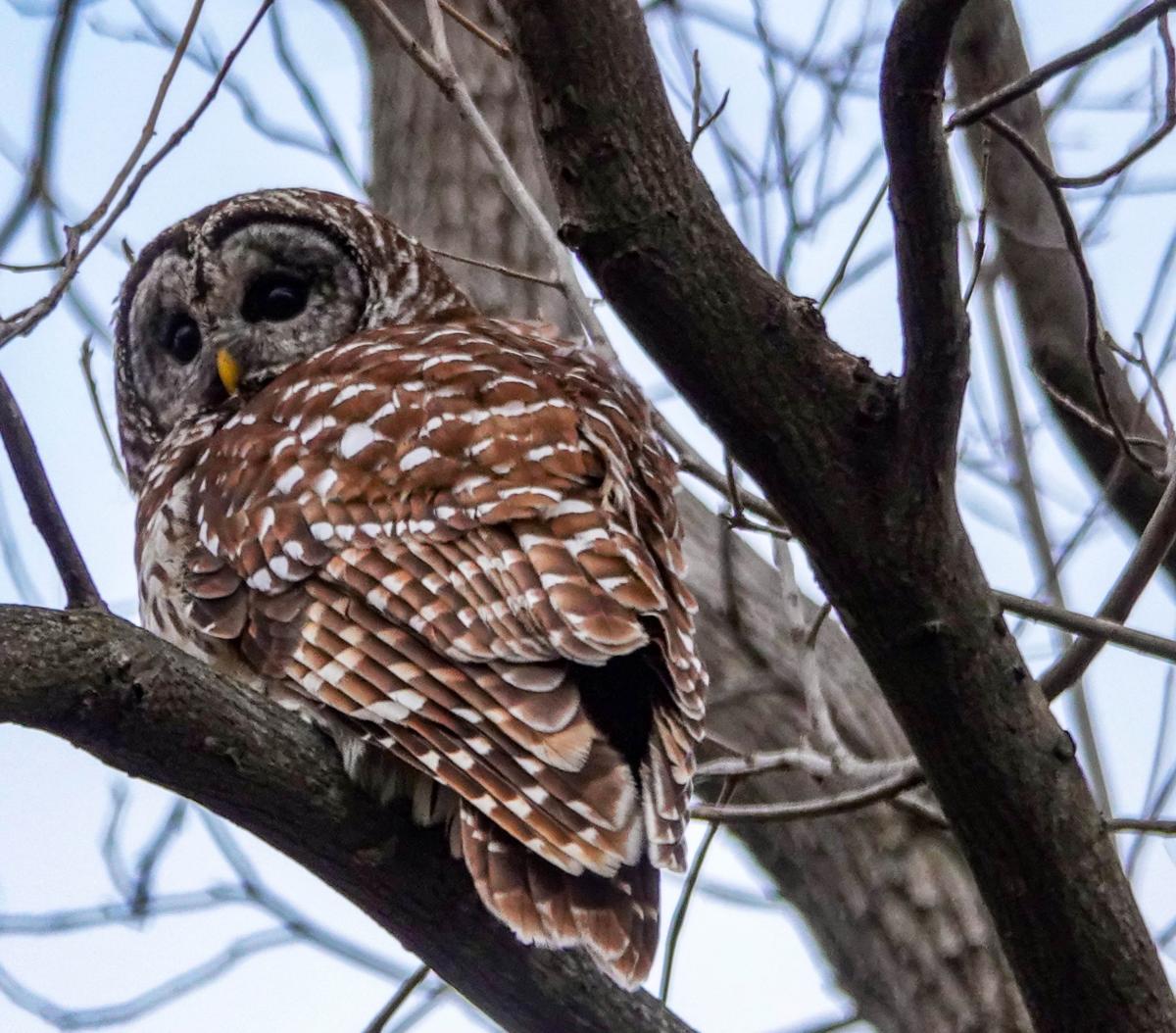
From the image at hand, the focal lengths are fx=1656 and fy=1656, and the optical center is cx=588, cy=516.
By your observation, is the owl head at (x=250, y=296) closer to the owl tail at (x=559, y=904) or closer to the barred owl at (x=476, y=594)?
the barred owl at (x=476, y=594)

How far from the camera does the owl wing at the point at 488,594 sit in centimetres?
252

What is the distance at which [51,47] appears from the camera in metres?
4.33

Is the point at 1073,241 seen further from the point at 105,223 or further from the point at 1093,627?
the point at 105,223

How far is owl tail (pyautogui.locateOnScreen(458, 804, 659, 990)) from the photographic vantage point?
2.42 meters

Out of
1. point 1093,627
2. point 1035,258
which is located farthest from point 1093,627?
point 1035,258

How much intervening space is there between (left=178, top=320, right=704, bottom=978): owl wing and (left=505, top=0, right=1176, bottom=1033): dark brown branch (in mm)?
448

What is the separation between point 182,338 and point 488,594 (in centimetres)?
212

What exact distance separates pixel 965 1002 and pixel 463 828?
239 centimetres

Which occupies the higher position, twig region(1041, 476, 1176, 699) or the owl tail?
twig region(1041, 476, 1176, 699)

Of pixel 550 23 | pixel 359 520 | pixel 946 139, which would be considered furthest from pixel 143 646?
pixel 946 139

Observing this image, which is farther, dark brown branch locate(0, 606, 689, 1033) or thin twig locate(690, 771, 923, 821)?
thin twig locate(690, 771, 923, 821)

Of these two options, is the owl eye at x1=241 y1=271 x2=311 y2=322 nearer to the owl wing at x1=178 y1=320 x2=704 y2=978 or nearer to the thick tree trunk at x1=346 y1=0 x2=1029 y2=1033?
the thick tree trunk at x1=346 y1=0 x2=1029 y2=1033

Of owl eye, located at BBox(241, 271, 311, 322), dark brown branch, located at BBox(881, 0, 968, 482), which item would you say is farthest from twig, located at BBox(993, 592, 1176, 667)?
owl eye, located at BBox(241, 271, 311, 322)

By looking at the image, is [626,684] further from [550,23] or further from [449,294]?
[449,294]
